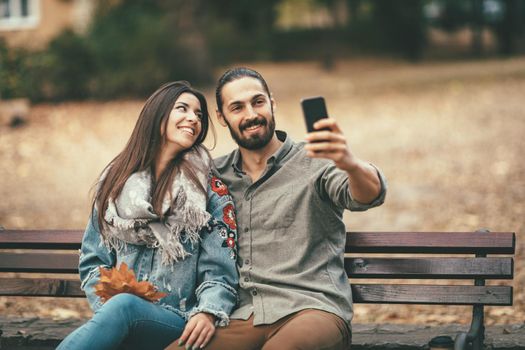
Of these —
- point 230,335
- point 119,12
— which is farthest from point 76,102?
point 230,335

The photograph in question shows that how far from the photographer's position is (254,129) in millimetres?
3865

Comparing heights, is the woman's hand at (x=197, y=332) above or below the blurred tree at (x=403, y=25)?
below

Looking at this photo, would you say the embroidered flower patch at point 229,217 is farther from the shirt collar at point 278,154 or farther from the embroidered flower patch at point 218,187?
the shirt collar at point 278,154

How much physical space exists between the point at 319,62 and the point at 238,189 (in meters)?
26.4

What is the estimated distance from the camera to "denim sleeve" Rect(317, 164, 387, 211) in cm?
345

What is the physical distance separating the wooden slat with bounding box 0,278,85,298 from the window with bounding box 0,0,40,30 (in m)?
23.0

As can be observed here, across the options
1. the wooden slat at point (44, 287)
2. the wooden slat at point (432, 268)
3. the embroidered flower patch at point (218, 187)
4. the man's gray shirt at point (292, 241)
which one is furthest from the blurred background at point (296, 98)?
the embroidered flower patch at point (218, 187)

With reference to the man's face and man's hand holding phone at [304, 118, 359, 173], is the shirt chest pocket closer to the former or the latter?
the man's face

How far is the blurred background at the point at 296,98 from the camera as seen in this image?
31.1 feet

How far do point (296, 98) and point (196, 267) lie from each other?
50.6 ft

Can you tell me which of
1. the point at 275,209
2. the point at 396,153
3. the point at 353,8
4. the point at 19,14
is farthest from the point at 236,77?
the point at 353,8

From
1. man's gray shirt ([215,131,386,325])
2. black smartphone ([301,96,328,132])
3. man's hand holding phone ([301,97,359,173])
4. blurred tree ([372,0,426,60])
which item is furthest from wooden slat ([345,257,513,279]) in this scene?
blurred tree ([372,0,426,60])

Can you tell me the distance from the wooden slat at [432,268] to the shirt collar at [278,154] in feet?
2.02

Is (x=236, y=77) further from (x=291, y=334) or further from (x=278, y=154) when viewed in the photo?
(x=291, y=334)
